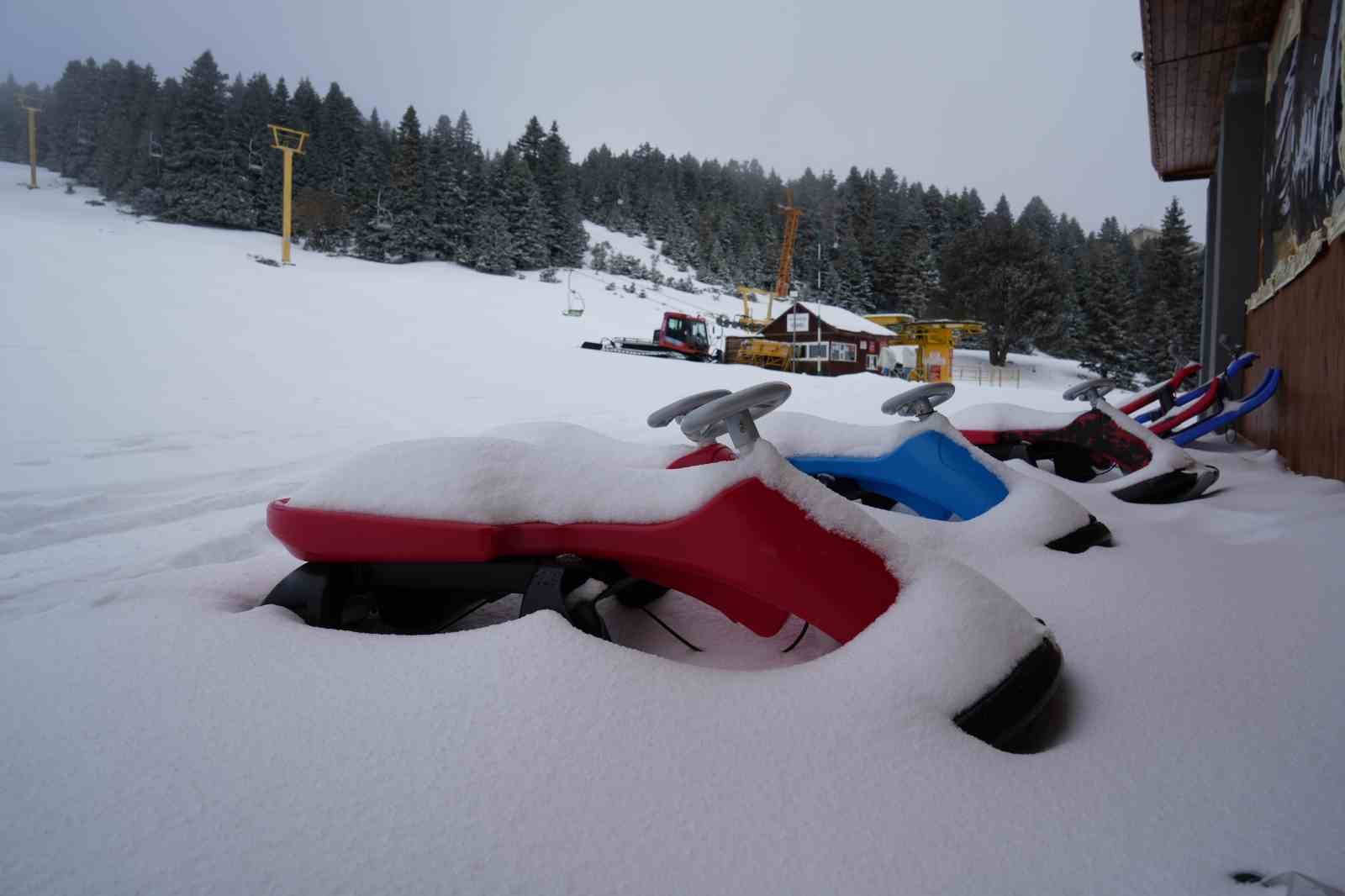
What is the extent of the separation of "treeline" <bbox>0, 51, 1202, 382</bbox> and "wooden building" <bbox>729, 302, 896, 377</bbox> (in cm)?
308

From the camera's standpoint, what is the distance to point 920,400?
6.15 feet

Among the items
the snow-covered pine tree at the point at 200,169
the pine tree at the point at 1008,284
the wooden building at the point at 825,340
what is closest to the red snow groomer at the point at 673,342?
the wooden building at the point at 825,340

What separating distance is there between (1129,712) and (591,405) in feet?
15.9

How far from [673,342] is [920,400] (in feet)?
49.1

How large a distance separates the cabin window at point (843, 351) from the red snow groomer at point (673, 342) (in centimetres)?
549

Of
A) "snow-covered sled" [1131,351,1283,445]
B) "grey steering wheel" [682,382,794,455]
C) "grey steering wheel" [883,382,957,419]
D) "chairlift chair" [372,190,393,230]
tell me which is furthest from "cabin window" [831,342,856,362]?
"grey steering wheel" [682,382,794,455]

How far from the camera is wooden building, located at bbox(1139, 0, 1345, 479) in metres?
2.62

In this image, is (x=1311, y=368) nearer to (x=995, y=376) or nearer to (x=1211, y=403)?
(x=1211, y=403)

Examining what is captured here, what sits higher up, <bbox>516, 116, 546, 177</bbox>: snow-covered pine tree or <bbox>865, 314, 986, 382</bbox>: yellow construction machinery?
<bbox>516, 116, 546, 177</bbox>: snow-covered pine tree

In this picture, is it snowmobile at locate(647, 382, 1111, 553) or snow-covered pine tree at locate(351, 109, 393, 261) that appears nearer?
snowmobile at locate(647, 382, 1111, 553)

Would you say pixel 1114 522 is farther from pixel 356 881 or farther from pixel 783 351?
pixel 783 351

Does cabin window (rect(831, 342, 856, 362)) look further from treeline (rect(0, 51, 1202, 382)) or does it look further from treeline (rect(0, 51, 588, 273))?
treeline (rect(0, 51, 588, 273))

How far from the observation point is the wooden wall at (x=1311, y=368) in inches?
97.1

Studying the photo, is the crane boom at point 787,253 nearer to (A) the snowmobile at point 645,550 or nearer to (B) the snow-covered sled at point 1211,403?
(B) the snow-covered sled at point 1211,403
